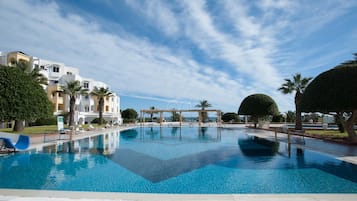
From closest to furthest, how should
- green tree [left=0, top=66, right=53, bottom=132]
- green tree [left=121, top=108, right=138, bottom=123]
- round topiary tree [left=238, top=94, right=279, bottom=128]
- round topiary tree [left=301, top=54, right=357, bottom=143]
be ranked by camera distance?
round topiary tree [left=301, top=54, right=357, bottom=143]
green tree [left=0, top=66, right=53, bottom=132]
round topiary tree [left=238, top=94, right=279, bottom=128]
green tree [left=121, top=108, right=138, bottom=123]

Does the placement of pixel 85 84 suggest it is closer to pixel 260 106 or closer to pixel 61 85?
pixel 61 85

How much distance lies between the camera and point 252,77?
93.1ft

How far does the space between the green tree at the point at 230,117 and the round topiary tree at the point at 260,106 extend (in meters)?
16.9

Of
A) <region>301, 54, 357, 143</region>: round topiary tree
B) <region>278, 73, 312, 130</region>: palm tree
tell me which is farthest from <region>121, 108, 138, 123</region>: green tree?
<region>301, 54, 357, 143</region>: round topiary tree

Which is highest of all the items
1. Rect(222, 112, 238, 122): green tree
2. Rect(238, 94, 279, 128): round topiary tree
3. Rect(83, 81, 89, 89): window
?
Rect(83, 81, 89, 89): window

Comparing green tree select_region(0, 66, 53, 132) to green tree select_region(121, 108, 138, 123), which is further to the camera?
green tree select_region(121, 108, 138, 123)

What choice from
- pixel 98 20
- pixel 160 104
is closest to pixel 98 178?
pixel 98 20

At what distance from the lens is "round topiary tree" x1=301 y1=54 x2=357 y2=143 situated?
14047 mm

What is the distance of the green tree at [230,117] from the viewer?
2031 inches

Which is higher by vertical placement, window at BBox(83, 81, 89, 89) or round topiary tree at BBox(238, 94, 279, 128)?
window at BBox(83, 81, 89, 89)

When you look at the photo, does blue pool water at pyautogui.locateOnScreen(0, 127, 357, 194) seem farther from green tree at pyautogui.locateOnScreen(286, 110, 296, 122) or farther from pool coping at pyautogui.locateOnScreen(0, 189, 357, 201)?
green tree at pyautogui.locateOnScreen(286, 110, 296, 122)

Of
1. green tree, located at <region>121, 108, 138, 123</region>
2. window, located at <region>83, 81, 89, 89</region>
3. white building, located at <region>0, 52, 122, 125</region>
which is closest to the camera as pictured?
white building, located at <region>0, 52, 122, 125</region>

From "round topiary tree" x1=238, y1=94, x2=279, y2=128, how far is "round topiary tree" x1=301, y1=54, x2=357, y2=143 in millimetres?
16086

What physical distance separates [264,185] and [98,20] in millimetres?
13841
